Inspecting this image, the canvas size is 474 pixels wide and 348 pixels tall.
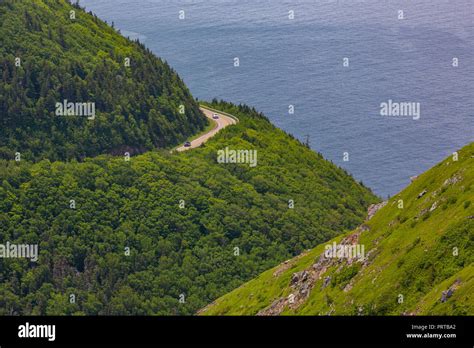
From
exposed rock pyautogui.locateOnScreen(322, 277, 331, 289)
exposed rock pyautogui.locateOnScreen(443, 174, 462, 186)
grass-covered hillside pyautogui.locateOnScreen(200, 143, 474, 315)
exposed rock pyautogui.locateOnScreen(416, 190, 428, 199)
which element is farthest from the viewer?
exposed rock pyautogui.locateOnScreen(416, 190, 428, 199)

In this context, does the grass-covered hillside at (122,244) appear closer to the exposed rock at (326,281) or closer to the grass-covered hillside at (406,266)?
the grass-covered hillside at (406,266)

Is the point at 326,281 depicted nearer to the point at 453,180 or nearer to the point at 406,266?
the point at 406,266

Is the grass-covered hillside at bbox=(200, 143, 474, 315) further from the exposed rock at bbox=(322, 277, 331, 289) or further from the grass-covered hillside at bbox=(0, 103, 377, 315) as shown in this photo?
the grass-covered hillside at bbox=(0, 103, 377, 315)

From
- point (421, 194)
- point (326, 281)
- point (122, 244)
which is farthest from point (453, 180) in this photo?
point (122, 244)

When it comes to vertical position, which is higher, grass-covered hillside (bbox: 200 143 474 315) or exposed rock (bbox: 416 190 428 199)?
exposed rock (bbox: 416 190 428 199)

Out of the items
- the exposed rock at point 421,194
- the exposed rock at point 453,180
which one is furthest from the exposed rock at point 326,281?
the exposed rock at point 453,180

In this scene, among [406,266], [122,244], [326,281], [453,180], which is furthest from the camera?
[122,244]

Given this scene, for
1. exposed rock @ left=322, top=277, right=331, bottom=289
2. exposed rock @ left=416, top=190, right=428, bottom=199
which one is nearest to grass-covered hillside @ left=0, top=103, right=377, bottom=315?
exposed rock @ left=322, top=277, right=331, bottom=289
